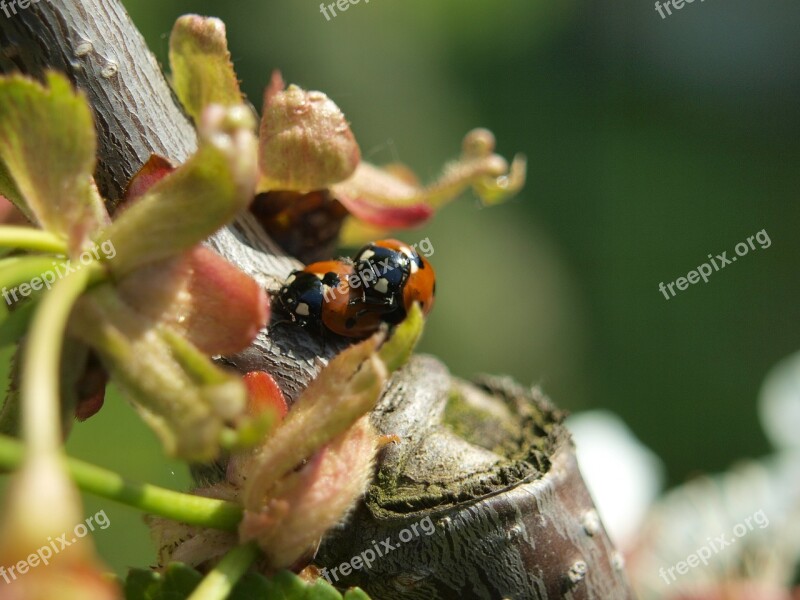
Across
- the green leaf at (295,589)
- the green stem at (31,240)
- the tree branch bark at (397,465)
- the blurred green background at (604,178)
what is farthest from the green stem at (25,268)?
the blurred green background at (604,178)

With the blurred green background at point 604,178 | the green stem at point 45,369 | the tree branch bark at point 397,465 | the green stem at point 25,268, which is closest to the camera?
the green stem at point 45,369

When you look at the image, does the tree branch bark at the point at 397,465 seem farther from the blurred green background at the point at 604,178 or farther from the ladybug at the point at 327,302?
the blurred green background at the point at 604,178

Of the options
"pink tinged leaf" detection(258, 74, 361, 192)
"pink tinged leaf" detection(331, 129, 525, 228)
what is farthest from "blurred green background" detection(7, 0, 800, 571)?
"pink tinged leaf" detection(258, 74, 361, 192)

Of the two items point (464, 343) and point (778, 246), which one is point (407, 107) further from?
→ point (778, 246)

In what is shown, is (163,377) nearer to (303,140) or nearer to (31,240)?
(31,240)

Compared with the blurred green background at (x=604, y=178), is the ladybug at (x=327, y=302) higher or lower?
higher

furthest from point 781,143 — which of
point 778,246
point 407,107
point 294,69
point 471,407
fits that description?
point 471,407
